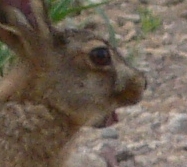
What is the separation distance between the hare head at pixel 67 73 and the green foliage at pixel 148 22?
260cm

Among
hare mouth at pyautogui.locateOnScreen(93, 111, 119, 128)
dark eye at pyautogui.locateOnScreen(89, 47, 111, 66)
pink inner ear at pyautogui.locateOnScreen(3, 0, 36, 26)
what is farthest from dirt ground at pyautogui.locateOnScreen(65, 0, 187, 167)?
pink inner ear at pyautogui.locateOnScreen(3, 0, 36, 26)

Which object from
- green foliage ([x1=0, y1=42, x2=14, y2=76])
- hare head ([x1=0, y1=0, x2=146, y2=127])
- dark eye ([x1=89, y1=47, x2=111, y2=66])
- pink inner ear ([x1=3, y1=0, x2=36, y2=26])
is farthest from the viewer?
green foliage ([x1=0, y1=42, x2=14, y2=76])

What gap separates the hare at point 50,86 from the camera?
3711 millimetres

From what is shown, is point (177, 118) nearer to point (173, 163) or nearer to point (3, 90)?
point (173, 163)

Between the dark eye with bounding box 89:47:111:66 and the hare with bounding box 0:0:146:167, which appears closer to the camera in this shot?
the hare with bounding box 0:0:146:167

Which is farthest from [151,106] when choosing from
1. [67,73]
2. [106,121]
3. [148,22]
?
[67,73]

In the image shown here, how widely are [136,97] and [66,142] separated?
0.35 meters

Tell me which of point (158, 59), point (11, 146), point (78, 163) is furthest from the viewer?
point (158, 59)

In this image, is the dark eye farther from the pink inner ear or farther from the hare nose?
the pink inner ear

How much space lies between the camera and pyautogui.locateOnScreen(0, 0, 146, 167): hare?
12.2ft

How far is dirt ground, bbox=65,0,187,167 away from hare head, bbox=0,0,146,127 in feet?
1.76

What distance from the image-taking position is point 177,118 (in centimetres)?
500

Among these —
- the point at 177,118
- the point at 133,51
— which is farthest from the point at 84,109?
the point at 133,51

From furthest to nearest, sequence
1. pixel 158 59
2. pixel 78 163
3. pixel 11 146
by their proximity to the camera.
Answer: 1. pixel 158 59
2. pixel 78 163
3. pixel 11 146
